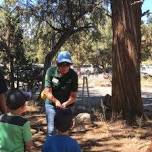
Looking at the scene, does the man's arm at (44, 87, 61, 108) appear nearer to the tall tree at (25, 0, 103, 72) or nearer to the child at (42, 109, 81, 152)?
the child at (42, 109, 81, 152)

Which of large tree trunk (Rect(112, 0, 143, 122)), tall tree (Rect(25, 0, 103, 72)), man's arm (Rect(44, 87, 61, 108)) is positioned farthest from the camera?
tall tree (Rect(25, 0, 103, 72))

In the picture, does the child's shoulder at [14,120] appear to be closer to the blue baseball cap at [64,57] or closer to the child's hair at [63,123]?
the child's hair at [63,123]

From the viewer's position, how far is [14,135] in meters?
5.09

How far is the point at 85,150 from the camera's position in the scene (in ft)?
30.5

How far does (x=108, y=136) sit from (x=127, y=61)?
7.22ft

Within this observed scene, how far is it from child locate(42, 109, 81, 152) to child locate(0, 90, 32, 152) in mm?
280

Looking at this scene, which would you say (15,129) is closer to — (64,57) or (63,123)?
(63,123)

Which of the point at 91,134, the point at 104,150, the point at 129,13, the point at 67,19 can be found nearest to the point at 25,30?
the point at 67,19

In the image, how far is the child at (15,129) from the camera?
5090 mm

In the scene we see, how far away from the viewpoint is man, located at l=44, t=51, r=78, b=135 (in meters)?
7.14

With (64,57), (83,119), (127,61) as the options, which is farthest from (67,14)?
(64,57)

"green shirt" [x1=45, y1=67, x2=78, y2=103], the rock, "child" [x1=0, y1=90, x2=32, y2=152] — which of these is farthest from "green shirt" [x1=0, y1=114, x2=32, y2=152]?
the rock

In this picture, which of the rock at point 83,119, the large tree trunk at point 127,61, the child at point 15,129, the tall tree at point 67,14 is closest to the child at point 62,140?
Result: the child at point 15,129

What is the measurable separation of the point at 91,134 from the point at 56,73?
3649 mm
